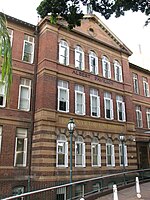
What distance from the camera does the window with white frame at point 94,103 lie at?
1938cm

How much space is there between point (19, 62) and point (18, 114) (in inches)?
161

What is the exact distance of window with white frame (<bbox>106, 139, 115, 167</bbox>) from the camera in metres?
19.0

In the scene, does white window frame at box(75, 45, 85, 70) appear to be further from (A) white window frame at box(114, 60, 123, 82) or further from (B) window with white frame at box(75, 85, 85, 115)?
(A) white window frame at box(114, 60, 123, 82)

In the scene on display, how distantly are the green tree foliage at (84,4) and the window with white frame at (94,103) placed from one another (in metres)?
10.1

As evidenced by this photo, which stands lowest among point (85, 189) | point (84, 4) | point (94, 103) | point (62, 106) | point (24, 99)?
point (85, 189)

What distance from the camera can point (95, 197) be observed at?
12711 millimetres

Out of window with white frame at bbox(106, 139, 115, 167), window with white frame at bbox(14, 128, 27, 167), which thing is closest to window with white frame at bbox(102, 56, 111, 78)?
window with white frame at bbox(106, 139, 115, 167)

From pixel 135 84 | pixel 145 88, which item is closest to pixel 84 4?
pixel 135 84

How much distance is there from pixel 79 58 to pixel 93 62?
165 cm

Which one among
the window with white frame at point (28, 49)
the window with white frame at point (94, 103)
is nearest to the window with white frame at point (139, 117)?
the window with white frame at point (94, 103)

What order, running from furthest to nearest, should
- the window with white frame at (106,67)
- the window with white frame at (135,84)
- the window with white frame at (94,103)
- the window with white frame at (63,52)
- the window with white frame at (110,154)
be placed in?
the window with white frame at (135,84) → the window with white frame at (106,67) → the window with white frame at (94,103) → the window with white frame at (110,154) → the window with white frame at (63,52)

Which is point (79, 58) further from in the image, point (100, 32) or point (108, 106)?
point (108, 106)

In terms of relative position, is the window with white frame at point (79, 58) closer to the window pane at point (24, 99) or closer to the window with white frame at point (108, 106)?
the window with white frame at point (108, 106)

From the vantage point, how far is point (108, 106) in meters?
20.8
